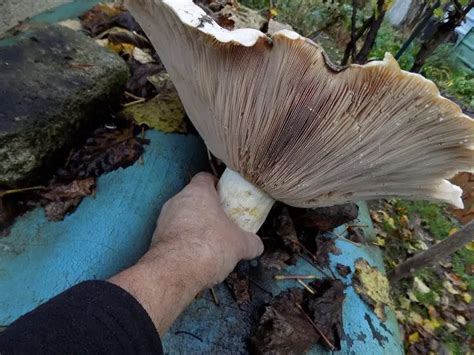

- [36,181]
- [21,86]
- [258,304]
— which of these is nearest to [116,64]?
[21,86]

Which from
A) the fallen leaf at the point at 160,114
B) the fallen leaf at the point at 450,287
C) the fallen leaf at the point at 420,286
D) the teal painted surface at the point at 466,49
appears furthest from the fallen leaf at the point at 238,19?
the teal painted surface at the point at 466,49

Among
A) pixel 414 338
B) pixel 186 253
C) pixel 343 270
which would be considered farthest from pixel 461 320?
pixel 186 253

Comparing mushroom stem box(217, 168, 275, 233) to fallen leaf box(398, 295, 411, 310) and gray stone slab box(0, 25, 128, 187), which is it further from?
fallen leaf box(398, 295, 411, 310)

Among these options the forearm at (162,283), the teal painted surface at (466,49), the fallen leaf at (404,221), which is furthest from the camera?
the teal painted surface at (466,49)

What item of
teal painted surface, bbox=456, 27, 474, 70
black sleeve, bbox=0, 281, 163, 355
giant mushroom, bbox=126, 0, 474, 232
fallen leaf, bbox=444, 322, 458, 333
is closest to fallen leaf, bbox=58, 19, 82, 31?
giant mushroom, bbox=126, 0, 474, 232

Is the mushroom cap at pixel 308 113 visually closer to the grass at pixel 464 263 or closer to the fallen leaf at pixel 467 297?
Result: the fallen leaf at pixel 467 297

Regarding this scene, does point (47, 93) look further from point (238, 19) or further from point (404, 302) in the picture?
point (404, 302)

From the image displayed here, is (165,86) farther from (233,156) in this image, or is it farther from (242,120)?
(242,120)
